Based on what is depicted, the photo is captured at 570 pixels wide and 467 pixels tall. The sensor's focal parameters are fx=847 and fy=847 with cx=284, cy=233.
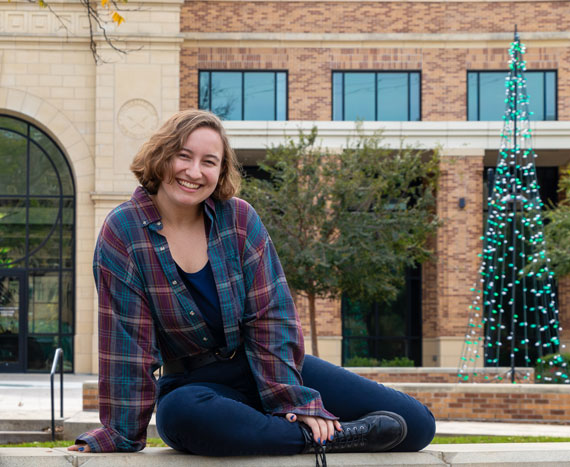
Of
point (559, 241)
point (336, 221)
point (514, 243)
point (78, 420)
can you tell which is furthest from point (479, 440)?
point (559, 241)

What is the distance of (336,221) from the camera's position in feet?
56.2

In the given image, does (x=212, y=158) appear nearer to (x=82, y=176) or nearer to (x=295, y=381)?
(x=295, y=381)

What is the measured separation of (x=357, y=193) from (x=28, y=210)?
10.1 meters

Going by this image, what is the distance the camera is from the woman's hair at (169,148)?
10.3ft

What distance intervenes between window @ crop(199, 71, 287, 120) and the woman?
20.9m

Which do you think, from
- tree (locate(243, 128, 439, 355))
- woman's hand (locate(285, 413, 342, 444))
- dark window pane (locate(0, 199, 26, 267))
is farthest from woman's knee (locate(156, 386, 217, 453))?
dark window pane (locate(0, 199, 26, 267))

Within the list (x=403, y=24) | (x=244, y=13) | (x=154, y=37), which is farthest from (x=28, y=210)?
(x=403, y=24)

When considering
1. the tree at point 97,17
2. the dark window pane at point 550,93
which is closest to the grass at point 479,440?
the tree at point 97,17

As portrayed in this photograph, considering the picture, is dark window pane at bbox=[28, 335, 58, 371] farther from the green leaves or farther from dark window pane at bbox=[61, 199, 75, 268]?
the green leaves

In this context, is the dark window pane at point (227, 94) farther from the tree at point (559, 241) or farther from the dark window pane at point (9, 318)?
the tree at point (559, 241)

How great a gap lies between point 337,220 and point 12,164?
33.9 ft

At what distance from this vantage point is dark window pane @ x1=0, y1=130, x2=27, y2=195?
75.1ft

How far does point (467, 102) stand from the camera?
24391 mm

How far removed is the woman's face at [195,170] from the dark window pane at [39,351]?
20624 millimetres
